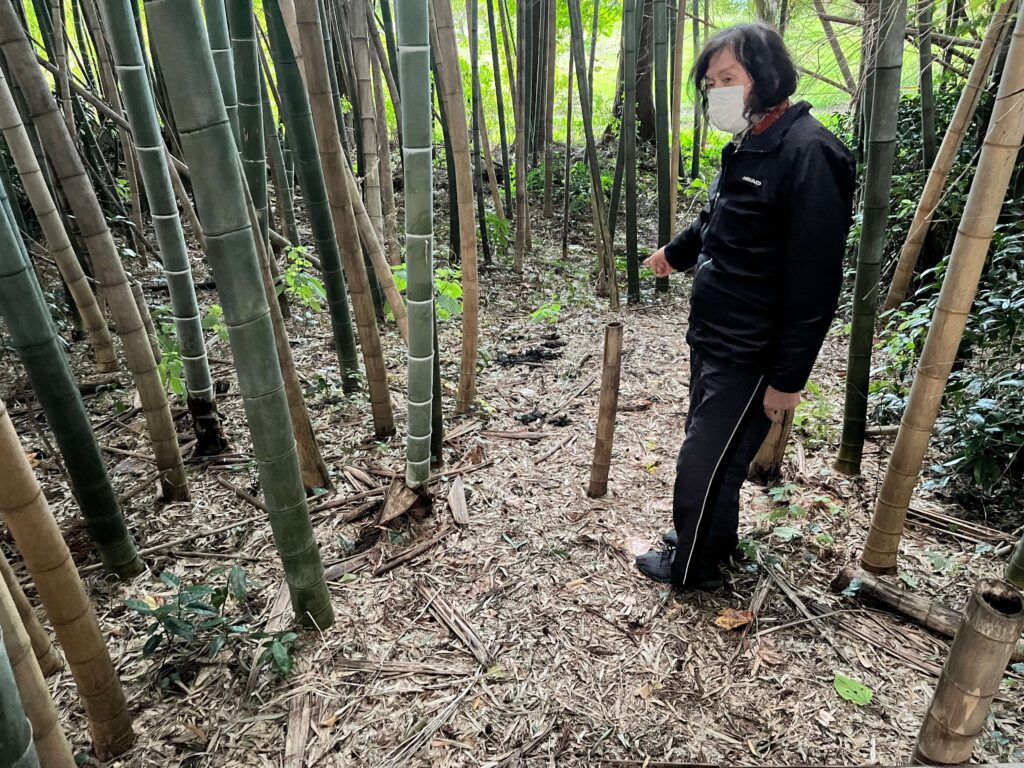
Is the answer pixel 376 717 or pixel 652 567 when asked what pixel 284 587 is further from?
pixel 652 567

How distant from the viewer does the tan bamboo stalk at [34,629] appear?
3.93ft

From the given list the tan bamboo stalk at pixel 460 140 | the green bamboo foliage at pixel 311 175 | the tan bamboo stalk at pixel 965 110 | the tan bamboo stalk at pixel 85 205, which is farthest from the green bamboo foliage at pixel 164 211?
the tan bamboo stalk at pixel 965 110

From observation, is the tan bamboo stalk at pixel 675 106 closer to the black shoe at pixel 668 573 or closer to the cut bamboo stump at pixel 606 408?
the cut bamboo stump at pixel 606 408

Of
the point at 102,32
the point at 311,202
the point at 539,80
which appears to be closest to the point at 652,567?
the point at 311,202

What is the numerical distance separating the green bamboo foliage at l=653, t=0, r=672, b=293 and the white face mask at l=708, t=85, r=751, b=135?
2.50m

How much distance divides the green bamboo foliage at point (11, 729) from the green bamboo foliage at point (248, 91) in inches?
63.6

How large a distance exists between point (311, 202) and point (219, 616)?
1557mm

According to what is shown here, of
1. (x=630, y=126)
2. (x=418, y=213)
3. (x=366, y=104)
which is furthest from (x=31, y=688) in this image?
(x=630, y=126)

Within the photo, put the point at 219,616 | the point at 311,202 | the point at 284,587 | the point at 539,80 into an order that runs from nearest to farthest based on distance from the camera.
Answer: the point at 219,616 → the point at 284,587 → the point at 311,202 → the point at 539,80

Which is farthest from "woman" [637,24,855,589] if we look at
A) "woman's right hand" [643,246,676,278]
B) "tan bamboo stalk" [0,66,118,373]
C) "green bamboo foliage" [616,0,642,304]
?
"green bamboo foliage" [616,0,642,304]

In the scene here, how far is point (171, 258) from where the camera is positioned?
2.18 m

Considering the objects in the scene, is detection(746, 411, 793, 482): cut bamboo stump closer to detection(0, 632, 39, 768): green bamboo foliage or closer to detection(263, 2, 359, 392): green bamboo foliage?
detection(263, 2, 359, 392): green bamboo foliage

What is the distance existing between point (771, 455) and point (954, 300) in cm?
99

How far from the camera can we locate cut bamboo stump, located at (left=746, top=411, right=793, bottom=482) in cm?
230
